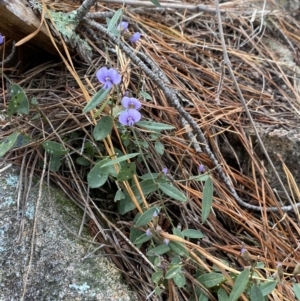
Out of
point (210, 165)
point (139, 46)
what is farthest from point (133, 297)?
point (139, 46)

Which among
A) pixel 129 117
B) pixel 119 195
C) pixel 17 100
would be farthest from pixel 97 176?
pixel 17 100

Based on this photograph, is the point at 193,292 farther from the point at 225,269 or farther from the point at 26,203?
the point at 26,203

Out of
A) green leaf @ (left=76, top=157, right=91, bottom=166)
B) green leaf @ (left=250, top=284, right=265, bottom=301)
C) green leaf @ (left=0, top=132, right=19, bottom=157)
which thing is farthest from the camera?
green leaf @ (left=76, top=157, right=91, bottom=166)

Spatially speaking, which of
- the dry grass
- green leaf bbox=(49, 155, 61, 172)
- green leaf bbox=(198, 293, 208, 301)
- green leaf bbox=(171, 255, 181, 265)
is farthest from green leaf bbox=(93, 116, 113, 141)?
green leaf bbox=(198, 293, 208, 301)

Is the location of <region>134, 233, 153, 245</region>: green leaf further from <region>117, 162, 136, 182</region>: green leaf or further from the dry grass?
<region>117, 162, 136, 182</region>: green leaf

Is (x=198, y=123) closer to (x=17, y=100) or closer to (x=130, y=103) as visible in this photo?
(x=130, y=103)

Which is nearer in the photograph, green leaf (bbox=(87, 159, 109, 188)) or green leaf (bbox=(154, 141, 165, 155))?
green leaf (bbox=(87, 159, 109, 188))
